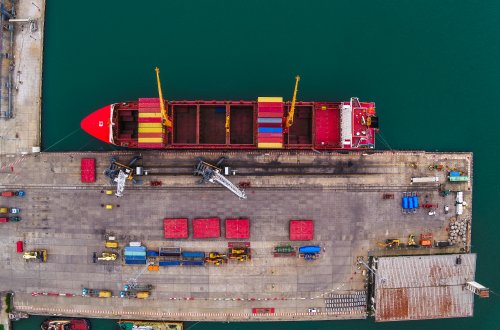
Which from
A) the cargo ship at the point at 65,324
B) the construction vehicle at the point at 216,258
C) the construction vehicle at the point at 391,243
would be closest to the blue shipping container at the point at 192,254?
the construction vehicle at the point at 216,258

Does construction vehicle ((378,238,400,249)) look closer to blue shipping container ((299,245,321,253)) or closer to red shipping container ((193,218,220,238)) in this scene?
blue shipping container ((299,245,321,253))

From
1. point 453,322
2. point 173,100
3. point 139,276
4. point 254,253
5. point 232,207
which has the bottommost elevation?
point 453,322

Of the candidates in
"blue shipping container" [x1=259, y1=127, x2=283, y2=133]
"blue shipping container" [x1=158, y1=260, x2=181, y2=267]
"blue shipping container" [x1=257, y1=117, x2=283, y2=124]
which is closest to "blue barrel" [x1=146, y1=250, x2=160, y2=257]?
"blue shipping container" [x1=158, y1=260, x2=181, y2=267]

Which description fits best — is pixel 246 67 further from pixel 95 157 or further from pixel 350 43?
pixel 95 157

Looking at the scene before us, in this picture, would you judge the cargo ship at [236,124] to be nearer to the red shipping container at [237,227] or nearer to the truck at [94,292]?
the red shipping container at [237,227]

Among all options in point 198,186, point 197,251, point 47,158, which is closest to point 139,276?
point 197,251

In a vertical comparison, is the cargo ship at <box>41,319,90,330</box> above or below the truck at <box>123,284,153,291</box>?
below
